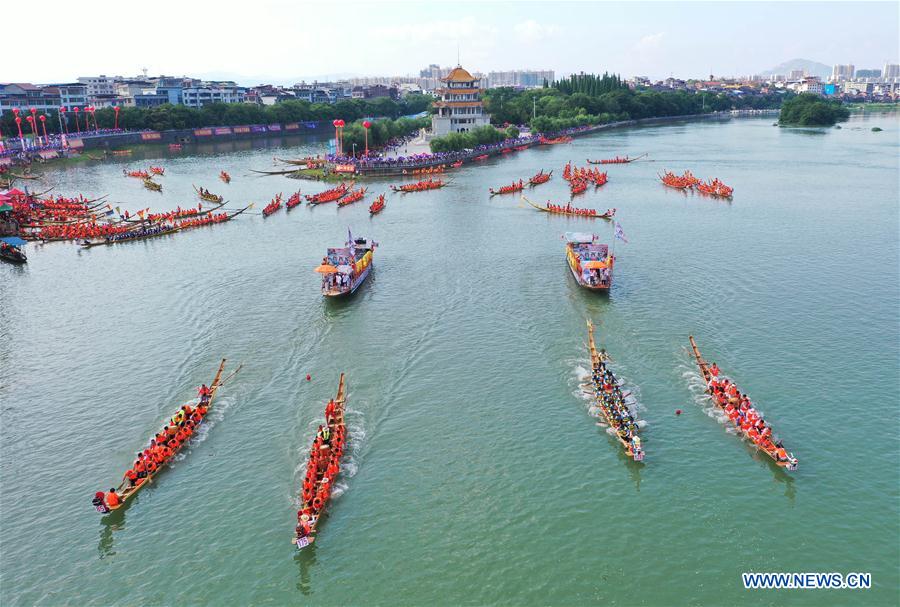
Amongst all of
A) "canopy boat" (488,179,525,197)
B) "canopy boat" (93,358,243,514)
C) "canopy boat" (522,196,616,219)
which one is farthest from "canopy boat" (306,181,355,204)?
"canopy boat" (93,358,243,514)

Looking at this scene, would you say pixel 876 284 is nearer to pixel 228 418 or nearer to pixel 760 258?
pixel 760 258

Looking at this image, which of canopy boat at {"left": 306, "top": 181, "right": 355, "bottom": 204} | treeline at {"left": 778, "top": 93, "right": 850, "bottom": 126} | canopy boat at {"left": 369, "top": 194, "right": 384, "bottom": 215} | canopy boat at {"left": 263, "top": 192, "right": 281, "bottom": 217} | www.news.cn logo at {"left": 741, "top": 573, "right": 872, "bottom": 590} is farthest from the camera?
treeline at {"left": 778, "top": 93, "right": 850, "bottom": 126}

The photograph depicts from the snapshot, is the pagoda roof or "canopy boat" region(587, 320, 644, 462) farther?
the pagoda roof

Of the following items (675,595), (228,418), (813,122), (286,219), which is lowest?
(675,595)

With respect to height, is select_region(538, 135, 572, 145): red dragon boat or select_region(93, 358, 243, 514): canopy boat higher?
select_region(538, 135, 572, 145): red dragon boat

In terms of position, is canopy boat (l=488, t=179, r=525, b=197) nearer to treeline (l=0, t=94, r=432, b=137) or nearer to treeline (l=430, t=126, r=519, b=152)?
treeline (l=430, t=126, r=519, b=152)

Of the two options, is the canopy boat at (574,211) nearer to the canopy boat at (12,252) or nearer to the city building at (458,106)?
the canopy boat at (12,252)

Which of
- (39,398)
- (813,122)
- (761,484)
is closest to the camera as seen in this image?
(761,484)

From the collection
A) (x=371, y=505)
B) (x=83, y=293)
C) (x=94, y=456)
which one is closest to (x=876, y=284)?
(x=371, y=505)
